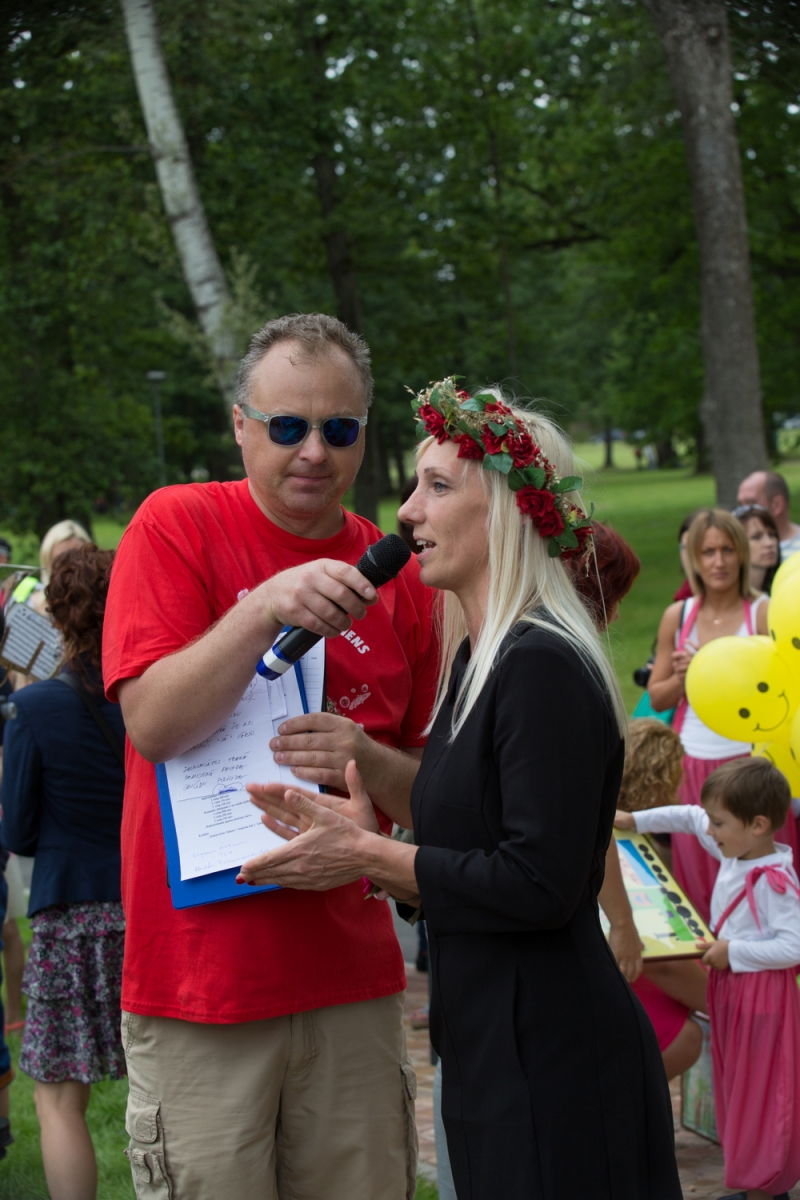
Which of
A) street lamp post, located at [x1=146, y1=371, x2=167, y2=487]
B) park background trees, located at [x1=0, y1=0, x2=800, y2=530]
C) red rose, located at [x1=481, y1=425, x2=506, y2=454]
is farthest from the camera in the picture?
street lamp post, located at [x1=146, y1=371, x2=167, y2=487]

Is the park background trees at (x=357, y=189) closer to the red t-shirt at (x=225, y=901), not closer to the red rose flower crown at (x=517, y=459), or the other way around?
the red t-shirt at (x=225, y=901)

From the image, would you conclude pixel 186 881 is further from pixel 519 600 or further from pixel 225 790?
pixel 519 600

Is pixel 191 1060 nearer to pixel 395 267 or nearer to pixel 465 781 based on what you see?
pixel 465 781

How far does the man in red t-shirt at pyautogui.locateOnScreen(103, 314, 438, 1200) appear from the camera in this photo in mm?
2275

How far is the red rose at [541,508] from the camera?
2.21m

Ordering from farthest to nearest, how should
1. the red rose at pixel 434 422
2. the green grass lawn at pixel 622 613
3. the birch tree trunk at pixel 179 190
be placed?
the birch tree trunk at pixel 179 190 < the green grass lawn at pixel 622 613 < the red rose at pixel 434 422

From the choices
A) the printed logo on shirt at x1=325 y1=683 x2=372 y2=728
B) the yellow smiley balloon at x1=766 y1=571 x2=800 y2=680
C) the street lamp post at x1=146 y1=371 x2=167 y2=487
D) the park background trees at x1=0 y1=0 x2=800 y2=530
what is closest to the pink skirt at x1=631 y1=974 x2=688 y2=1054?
the yellow smiley balloon at x1=766 y1=571 x2=800 y2=680

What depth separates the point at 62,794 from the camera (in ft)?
12.9

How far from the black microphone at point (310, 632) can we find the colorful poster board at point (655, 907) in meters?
1.85

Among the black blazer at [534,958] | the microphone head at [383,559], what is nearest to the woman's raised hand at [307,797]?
the black blazer at [534,958]

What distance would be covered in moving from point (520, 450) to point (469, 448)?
10 cm

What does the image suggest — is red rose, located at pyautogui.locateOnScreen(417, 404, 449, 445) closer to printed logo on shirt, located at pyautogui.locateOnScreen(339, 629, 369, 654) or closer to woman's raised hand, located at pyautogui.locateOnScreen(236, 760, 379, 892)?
printed logo on shirt, located at pyautogui.locateOnScreen(339, 629, 369, 654)

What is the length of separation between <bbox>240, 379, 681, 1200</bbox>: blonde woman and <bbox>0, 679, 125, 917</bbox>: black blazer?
1874 mm

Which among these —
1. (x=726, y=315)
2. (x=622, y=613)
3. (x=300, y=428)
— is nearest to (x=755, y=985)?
(x=300, y=428)
